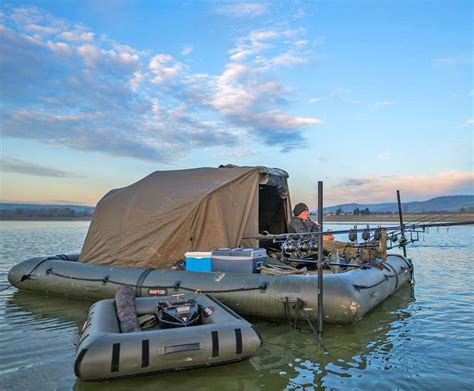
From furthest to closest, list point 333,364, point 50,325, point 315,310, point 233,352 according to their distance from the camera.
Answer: point 50,325 < point 315,310 < point 333,364 < point 233,352

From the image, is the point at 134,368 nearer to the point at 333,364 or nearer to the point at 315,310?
the point at 333,364

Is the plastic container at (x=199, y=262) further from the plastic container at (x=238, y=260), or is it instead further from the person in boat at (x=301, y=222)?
the person in boat at (x=301, y=222)

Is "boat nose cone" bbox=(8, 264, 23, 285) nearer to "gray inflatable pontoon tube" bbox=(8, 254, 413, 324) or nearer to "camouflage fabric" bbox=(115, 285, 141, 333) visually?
"gray inflatable pontoon tube" bbox=(8, 254, 413, 324)

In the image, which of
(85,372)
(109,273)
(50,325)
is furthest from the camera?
(109,273)

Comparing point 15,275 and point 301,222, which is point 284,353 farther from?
point 15,275

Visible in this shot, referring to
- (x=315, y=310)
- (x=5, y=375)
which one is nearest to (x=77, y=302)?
(x=5, y=375)

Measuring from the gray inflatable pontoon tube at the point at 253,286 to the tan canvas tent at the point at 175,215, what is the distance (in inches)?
22.3

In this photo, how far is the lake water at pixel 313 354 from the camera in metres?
4.39

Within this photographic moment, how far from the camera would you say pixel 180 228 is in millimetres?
8352

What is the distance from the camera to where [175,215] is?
8461mm

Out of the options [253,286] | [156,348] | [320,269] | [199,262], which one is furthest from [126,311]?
[320,269]

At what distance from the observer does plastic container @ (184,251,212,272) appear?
299 inches

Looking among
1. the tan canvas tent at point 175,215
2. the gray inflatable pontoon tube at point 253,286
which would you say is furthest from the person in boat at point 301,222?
the gray inflatable pontoon tube at point 253,286

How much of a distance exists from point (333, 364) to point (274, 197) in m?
6.40
